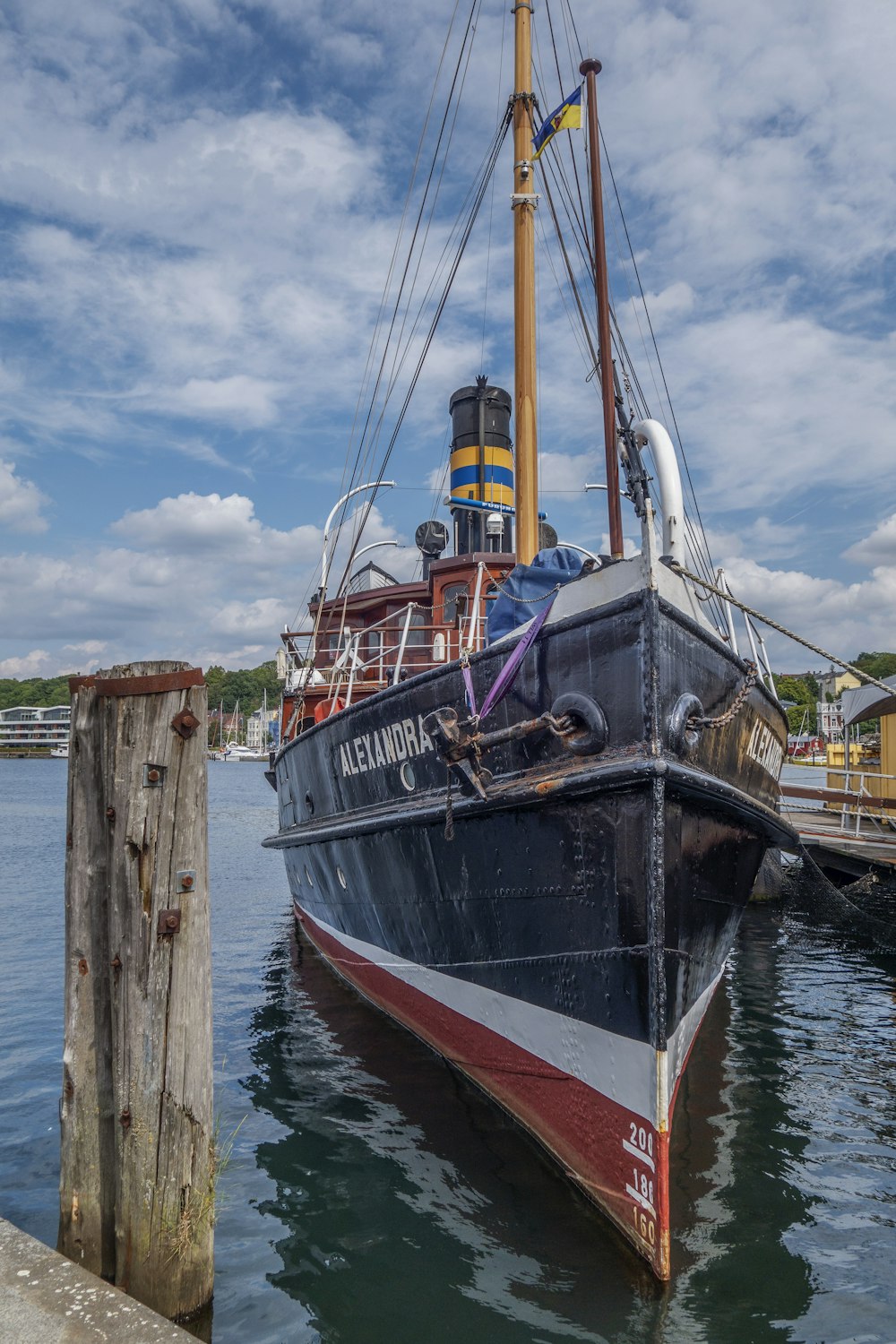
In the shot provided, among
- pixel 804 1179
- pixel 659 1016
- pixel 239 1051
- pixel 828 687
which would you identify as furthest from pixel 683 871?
pixel 828 687

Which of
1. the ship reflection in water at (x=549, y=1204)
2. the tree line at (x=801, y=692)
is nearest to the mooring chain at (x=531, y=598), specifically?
the ship reflection in water at (x=549, y=1204)

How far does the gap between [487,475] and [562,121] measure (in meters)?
4.23

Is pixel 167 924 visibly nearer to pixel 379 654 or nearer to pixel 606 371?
pixel 379 654

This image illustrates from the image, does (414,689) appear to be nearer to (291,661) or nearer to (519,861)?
(519,861)

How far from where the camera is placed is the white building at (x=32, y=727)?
127 metres

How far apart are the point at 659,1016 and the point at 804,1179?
2.04 metres

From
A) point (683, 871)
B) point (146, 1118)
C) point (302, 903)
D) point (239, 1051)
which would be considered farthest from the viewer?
point (302, 903)

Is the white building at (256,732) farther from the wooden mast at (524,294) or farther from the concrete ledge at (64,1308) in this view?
the concrete ledge at (64,1308)

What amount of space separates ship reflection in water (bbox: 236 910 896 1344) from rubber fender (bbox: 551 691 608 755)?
2491mm

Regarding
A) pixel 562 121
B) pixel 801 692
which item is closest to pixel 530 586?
pixel 562 121

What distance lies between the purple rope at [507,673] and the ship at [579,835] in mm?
17

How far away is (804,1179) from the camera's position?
5.25 meters

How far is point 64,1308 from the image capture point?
288 cm

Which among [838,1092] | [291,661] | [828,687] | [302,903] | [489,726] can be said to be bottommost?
[838,1092]
